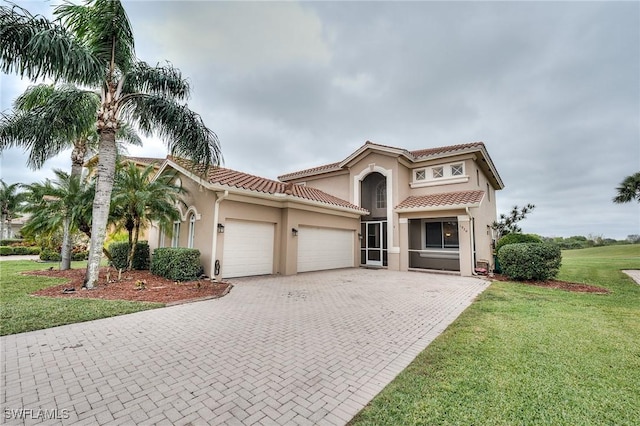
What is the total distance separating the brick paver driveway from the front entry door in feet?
32.3

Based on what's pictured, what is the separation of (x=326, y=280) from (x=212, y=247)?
525 cm

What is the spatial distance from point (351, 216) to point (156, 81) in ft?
40.3

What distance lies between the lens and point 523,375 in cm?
394

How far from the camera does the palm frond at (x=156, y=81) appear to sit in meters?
10.3

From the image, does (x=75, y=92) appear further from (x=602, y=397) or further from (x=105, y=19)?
(x=602, y=397)

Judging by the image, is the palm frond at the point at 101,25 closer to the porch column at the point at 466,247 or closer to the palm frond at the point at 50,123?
the palm frond at the point at 50,123

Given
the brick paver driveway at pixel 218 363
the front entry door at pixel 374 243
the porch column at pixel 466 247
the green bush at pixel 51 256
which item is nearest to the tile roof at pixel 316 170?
the front entry door at pixel 374 243

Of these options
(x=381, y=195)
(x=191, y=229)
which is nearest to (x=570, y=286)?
(x=381, y=195)

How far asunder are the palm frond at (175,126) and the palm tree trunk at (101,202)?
147 centimetres

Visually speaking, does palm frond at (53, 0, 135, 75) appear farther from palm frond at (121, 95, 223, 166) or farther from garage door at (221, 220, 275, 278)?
garage door at (221, 220, 275, 278)

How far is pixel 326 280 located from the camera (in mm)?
12539

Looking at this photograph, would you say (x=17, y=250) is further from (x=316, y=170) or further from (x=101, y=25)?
(x=316, y=170)

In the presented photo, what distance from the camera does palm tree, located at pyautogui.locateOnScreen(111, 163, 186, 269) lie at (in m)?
11.3

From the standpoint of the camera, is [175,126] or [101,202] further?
[175,126]
